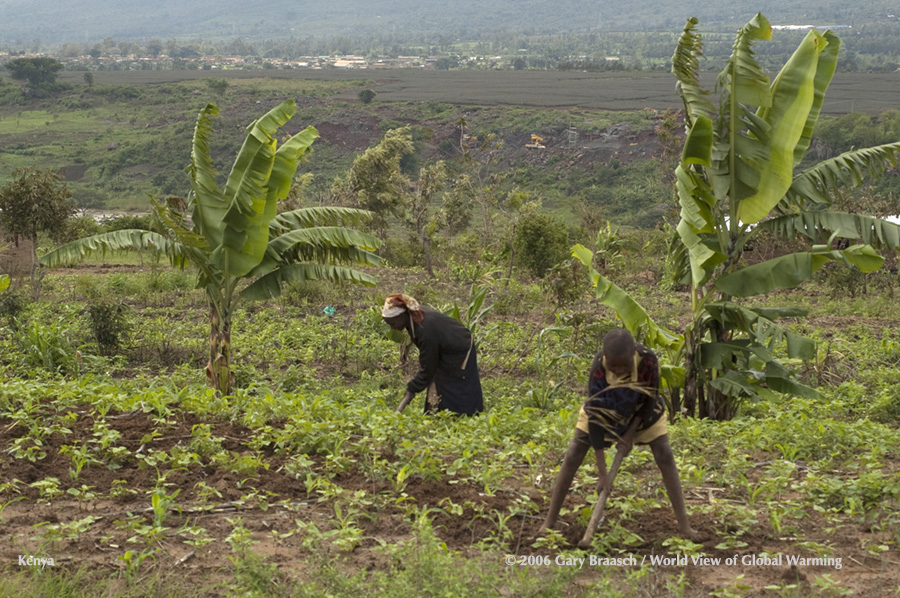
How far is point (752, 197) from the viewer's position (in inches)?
305

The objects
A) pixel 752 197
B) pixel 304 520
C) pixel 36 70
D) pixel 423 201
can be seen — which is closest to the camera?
pixel 304 520

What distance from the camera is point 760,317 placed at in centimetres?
757

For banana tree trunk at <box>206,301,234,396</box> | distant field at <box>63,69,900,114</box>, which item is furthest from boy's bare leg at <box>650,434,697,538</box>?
distant field at <box>63,69,900,114</box>

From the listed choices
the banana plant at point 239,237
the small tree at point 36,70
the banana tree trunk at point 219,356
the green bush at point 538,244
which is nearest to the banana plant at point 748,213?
the banana plant at point 239,237

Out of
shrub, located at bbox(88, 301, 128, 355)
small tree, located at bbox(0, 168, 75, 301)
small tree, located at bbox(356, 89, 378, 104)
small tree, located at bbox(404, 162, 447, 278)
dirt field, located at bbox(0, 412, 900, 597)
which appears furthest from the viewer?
small tree, located at bbox(356, 89, 378, 104)

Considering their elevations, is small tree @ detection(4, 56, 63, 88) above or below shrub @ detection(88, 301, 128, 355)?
above

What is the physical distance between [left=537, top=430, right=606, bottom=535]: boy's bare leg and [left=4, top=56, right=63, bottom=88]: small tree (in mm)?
86736

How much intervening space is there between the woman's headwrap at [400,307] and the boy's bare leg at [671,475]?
2562 mm

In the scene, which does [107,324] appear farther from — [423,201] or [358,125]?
[358,125]

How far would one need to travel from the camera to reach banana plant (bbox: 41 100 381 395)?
333 inches

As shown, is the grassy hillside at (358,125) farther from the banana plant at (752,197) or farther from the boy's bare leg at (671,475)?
the boy's bare leg at (671,475)

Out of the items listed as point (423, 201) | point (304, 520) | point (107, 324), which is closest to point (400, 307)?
point (304, 520)

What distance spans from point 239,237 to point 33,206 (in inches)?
323

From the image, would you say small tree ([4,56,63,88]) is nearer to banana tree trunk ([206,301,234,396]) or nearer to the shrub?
the shrub
